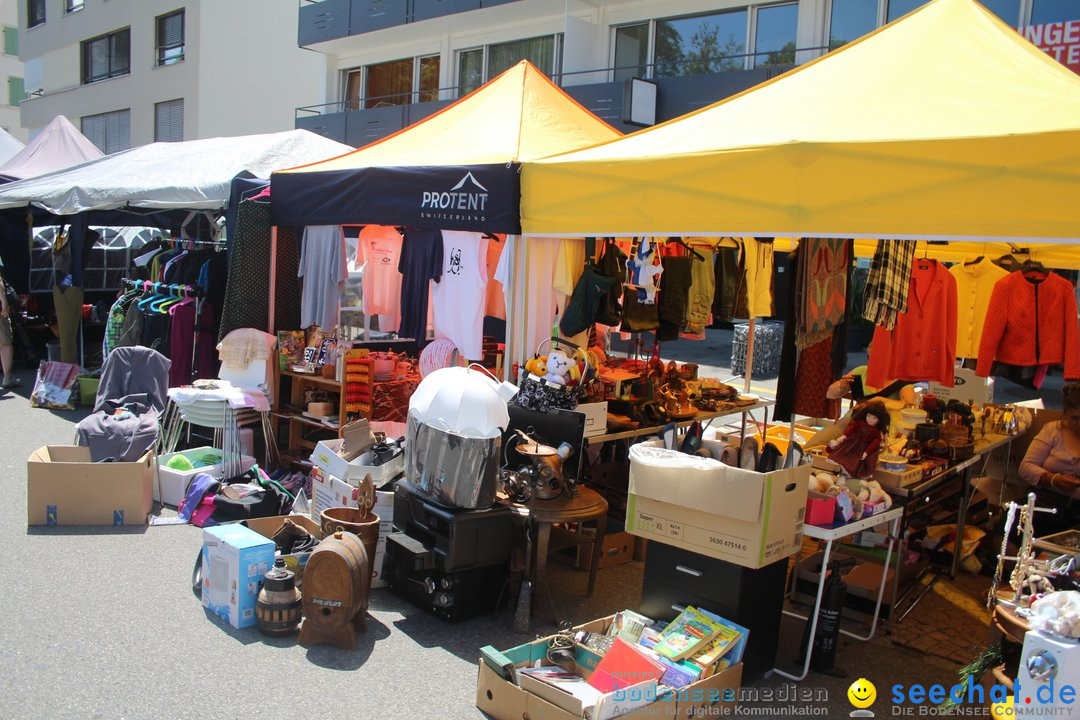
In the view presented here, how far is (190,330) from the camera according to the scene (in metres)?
8.02

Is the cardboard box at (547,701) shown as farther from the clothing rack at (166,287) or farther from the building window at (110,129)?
the building window at (110,129)

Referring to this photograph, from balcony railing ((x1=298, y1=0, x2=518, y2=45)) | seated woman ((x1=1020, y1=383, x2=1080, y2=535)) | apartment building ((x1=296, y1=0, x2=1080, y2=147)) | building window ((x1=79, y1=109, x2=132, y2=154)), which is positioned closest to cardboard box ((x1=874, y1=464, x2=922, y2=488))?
seated woman ((x1=1020, y1=383, x2=1080, y2=535))

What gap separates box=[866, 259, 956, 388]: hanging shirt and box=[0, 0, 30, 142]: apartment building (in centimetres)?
4067

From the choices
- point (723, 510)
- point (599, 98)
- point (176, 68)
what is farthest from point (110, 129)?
point (723, 510)

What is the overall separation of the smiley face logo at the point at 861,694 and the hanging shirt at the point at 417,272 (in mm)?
4223

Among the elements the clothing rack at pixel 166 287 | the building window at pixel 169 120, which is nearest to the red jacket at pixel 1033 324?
the clothing rack at pixel 166 287

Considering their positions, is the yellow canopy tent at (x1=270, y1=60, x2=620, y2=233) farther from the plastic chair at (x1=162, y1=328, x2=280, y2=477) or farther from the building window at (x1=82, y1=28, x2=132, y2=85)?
the building window at (x1=82, y1=28, x2=132, y2=85)

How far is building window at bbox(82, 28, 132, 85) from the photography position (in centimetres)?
2647

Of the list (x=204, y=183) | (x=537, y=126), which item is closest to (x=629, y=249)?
(x=537, y=126)

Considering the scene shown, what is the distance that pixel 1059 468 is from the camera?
5480 millimetres

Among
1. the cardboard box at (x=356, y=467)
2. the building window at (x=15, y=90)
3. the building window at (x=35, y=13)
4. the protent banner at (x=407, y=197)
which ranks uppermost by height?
the building window at (x=35, y=13)

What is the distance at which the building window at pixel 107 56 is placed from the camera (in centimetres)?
2647

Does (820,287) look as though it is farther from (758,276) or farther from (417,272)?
(417,272)

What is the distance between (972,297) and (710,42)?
1019cm
